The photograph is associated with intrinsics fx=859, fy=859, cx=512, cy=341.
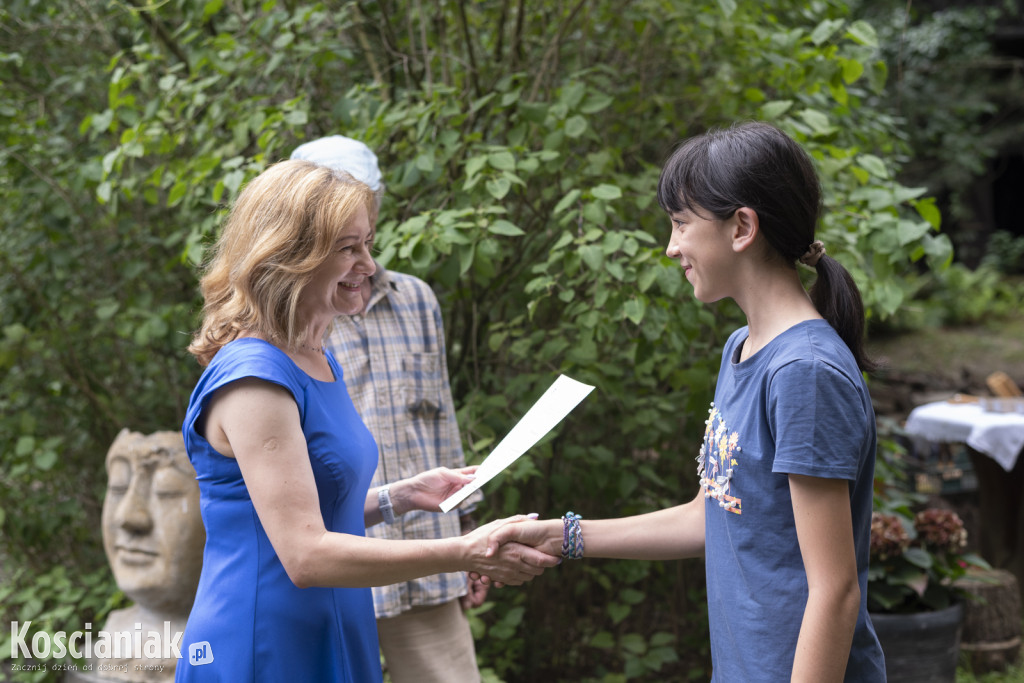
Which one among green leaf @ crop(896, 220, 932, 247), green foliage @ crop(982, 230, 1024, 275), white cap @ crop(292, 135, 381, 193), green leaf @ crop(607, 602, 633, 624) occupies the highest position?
white cap @ crop(292, 135, 381, 193)

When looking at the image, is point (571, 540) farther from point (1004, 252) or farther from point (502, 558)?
point (1004, 252)

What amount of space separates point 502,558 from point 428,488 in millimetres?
341

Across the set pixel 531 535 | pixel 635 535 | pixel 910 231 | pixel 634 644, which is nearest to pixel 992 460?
pixel 634 644

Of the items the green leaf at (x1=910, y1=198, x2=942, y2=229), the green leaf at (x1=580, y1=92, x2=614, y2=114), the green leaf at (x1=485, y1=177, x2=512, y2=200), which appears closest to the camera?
the green leaf at (x1=485, y1=177, x2=512, y2=200)

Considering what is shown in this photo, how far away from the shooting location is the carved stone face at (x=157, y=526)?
343cm

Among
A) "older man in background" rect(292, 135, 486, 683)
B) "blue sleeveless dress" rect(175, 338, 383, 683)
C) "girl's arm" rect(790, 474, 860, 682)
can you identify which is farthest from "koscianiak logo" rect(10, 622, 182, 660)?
"girl's arm" rect(790, 474, 860, 682)

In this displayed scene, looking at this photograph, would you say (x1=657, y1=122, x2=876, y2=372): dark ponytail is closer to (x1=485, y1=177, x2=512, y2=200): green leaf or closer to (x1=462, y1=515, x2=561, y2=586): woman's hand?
(x1=462, y1=515, x2=561, y2=586): woman's hand

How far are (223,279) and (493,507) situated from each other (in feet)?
6.75

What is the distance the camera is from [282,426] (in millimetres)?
1501

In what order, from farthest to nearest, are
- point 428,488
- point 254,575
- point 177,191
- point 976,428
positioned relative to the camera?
point 976,428
point 177,191
point 428,488
point 254,575

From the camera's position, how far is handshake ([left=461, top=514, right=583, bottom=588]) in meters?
1.70

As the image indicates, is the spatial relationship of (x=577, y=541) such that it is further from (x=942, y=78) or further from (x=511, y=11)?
(x=942, y=78)

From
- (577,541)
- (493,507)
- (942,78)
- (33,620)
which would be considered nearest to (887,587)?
(493,507)

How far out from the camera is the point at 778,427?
1.34 m
